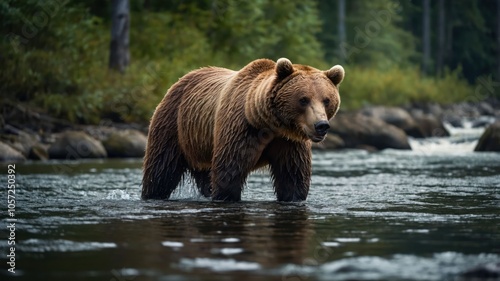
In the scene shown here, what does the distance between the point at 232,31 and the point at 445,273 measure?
25304mm

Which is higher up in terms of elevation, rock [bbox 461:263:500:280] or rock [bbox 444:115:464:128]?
rock [bbox 444:115:464:128]

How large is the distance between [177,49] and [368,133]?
6.15m

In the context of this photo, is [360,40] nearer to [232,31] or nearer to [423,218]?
[232,31]

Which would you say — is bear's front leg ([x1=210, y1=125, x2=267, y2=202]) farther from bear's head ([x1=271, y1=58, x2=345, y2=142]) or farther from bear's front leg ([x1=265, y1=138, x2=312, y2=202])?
bear's head ([x1=271, y1=58, x2=345, y2=142])

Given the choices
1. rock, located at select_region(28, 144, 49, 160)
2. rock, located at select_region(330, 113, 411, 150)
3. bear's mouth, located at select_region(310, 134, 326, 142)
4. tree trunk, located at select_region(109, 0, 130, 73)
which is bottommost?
rock, located at select_region(28, 144, 49, 160)

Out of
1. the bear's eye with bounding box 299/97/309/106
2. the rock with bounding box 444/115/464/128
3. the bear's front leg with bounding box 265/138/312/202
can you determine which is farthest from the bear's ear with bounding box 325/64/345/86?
the rock with bounding box 444/115/464/128

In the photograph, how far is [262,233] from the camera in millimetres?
7762

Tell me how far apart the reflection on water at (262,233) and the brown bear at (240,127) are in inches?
12.2

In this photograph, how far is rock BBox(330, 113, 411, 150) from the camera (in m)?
24.4

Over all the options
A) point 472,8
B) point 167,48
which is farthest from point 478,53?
point 167,48

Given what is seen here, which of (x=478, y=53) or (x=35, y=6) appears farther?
(x=478, y=53)

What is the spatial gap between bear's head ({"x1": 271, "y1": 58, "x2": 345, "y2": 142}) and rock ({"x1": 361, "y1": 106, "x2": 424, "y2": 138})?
64.4ft

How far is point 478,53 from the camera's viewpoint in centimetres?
5569

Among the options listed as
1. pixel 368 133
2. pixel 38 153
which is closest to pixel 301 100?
pixel 38 153
